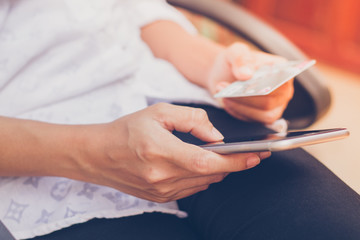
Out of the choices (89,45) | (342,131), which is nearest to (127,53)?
(89,45)

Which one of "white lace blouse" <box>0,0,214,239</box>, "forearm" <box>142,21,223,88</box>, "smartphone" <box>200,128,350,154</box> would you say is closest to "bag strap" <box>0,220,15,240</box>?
"white lace blouse" <box>0,0,214,239</box>

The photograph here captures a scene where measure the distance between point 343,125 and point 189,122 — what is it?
1541mm

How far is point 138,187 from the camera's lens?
0.56 metres

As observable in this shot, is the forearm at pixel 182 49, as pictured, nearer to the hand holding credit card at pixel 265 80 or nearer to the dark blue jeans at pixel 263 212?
the hand holding credit card at pixel 265 80

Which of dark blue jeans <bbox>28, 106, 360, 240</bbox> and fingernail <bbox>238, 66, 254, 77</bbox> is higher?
fingernail <bbox>238, 66, 254, 77</bbox>

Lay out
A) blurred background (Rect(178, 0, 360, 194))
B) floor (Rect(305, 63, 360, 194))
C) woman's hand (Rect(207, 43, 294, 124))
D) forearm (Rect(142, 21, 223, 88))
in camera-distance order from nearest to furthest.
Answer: woman's hand (Rect(207, 43, 294, 124)) → forearm (Rect(142, 21, 223, 88)) → floor (Rect(305, 63, 360, 194)) → blurred background (Rect(178, 0, 360, 194))

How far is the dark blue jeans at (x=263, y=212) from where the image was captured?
0.51 metres

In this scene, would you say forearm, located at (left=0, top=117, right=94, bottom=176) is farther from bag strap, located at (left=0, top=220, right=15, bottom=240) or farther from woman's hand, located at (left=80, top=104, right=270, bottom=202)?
bag strap, located at (left=0, top=220, right=15, bottom=240)

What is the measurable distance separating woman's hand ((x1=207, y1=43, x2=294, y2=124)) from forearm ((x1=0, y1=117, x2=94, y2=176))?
1.04 ft

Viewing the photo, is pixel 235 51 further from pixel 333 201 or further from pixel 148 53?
pixel 333 201

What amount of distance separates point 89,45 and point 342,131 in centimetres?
45

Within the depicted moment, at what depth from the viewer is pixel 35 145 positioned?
566 millimetres

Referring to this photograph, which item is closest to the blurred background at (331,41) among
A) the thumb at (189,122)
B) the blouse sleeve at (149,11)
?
the blouse sleeve at (149,11)

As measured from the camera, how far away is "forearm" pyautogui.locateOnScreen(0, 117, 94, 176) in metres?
0.56
